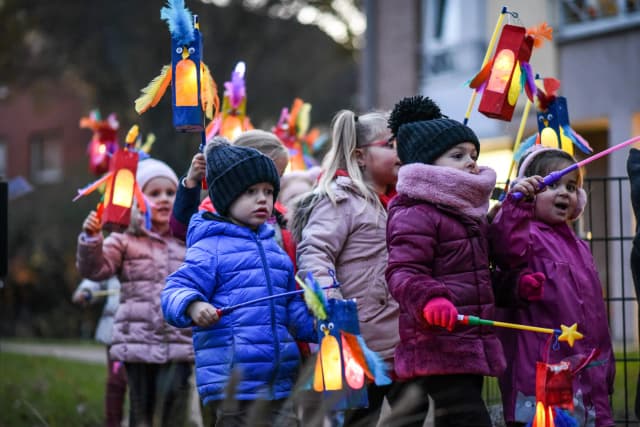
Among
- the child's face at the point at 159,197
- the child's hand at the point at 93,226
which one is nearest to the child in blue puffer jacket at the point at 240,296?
the child's hand at the point at 93,226

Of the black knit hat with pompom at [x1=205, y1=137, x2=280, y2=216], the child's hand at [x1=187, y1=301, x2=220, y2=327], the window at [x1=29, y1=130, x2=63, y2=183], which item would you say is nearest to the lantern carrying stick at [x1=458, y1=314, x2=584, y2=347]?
the child's hand at [x1=187, y1=301, x2=220, y2=327]

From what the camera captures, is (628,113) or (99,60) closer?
(628,113)

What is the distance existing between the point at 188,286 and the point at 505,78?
Answer: 1.69 m

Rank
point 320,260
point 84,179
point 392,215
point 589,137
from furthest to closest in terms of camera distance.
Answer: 1. point 84,179
2. point 589,137
3. point 320,260
4. point 392,215

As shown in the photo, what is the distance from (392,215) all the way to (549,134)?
4.19 feet

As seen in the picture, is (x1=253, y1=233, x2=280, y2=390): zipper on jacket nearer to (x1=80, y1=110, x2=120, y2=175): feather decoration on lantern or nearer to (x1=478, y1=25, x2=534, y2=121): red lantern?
(x1=478, y1=25, x2=534, y2=121): red lantern

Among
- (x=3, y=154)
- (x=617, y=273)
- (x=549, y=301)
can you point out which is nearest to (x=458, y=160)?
(x=549, y=301)

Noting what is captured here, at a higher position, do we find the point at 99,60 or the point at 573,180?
the point at 99,60

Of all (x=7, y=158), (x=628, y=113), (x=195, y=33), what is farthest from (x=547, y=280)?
(x=7, y=158)

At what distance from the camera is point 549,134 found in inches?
204

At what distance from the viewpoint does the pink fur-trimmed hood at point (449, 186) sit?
413 cm

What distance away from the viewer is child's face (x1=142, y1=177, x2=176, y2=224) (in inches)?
239

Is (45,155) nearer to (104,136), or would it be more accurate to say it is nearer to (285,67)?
(285,67)

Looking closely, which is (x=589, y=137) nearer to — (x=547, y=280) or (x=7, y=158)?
(x=547, y=280)
